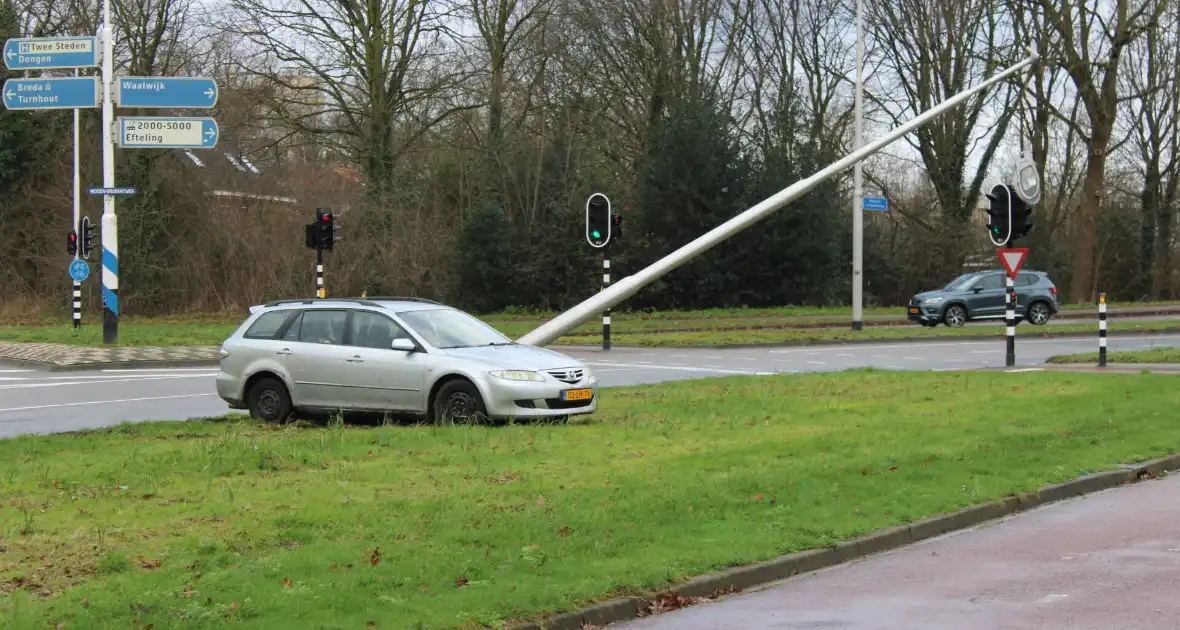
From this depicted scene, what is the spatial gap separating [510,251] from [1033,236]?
2272 centimetres

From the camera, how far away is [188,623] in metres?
6.01

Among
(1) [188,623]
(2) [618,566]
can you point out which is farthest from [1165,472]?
(1) [188,623]

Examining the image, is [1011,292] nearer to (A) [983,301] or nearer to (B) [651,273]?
(B) [651,273]

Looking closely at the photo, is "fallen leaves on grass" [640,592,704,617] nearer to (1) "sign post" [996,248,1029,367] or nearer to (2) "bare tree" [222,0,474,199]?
(1) "sign post" [996,248,1029,367]

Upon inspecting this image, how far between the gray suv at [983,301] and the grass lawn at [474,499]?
76.0 ft

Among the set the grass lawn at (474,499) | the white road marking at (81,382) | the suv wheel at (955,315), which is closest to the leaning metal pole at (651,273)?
the grass lawn at (474,499)

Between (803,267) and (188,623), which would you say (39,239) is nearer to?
(803,267)

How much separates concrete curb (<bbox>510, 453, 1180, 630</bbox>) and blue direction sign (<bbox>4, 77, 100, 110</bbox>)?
75.4 feet

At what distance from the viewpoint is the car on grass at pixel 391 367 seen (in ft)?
45.7

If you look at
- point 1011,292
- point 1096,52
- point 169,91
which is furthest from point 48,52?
point 1096,52

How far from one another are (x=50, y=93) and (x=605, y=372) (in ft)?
44.3

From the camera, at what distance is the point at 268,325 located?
1551 cm

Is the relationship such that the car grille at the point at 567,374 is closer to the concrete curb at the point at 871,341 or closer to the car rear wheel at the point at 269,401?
the car rear wheel at the point at 269,401

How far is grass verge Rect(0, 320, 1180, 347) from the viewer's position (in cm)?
3120
